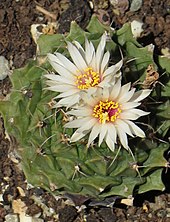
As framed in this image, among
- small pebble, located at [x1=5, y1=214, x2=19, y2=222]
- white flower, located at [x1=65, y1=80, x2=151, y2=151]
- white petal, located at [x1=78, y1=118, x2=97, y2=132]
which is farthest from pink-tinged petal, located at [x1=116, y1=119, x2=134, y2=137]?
small pebble, located at [x1=5, y1=214, x2=19, y2=222]

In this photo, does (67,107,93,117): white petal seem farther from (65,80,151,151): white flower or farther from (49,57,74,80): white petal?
(49,57,74,80): white petal

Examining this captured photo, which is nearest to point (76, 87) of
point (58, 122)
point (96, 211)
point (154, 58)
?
point (58, 122)

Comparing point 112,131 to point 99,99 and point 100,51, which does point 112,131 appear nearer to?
point 99,99

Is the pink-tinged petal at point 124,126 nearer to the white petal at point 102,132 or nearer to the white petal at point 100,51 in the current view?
the white petal at point 102,132

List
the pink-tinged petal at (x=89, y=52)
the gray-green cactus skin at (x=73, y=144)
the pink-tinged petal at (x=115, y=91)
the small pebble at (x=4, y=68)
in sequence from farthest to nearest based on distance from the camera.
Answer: the small pebble at (x=4, y=68)
the gray-green cactus skin at (x=73, y=144)
the pink-tinged petal at (x=89, y=52)
the pink-tinged petal at (x=115, y=91)

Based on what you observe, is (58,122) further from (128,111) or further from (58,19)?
(58,19)

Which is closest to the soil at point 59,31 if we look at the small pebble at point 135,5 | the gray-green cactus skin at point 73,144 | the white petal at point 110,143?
the small pebble at point 135,5

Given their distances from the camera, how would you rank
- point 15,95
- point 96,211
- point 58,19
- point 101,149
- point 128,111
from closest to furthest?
point 128,111, point 101,149, point 15,95, point 96,211, point 58,19
